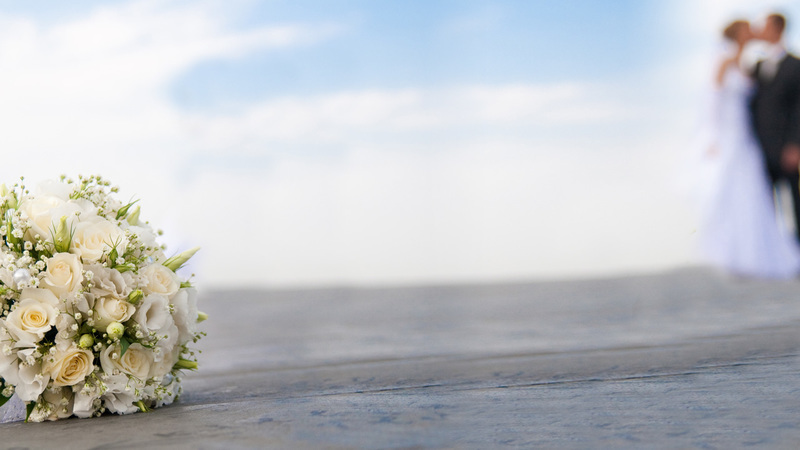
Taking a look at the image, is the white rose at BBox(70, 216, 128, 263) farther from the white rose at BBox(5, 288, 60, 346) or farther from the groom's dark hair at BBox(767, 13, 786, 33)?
the groom's dark hair at BBox(767, 13, 786, 33)

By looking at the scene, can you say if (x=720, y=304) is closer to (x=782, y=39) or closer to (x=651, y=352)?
(x=651, y=352)

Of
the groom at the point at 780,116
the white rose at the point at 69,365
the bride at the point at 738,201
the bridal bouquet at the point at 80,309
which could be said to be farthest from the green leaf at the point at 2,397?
the groom at the point at 780,116

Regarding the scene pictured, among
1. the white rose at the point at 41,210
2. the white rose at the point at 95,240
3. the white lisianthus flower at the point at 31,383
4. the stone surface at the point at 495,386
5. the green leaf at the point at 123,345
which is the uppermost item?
the white rose at the point at 41,210

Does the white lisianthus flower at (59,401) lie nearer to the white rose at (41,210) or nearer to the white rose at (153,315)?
the white rose at (153,315)

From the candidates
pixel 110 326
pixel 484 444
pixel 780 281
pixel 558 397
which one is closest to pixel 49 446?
pixel 110 326

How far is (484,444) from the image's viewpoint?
4.43ft

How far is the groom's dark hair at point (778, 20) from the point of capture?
6.55m

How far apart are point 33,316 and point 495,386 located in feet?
3.51

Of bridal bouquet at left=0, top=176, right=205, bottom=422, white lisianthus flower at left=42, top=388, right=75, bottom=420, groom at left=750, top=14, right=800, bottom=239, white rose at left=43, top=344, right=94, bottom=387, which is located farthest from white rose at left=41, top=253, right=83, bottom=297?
groom at left=750, top=14, right=800, bottom=239

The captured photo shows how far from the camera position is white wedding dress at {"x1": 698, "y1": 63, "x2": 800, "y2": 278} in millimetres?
6059

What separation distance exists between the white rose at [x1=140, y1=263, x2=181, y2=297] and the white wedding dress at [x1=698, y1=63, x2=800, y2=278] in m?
5.19

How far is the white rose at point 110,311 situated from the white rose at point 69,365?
0.07 meters

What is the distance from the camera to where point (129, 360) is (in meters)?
1.76

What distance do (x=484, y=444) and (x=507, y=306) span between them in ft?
13.0
